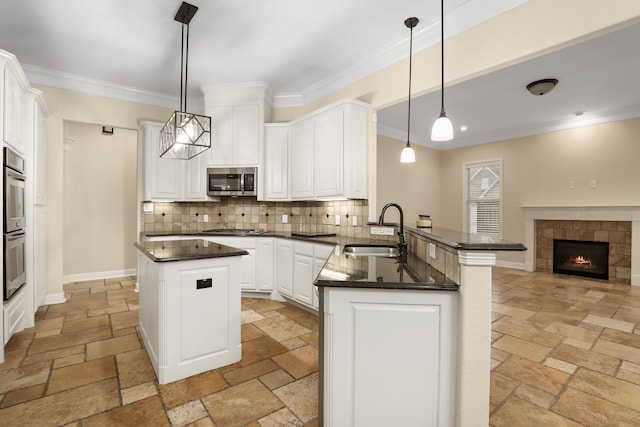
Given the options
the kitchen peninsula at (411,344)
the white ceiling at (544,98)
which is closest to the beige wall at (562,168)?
the white ceiling at (544,98)

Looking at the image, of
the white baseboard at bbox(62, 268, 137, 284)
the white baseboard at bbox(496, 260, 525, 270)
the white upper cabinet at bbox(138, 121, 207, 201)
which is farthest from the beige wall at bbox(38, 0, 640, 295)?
the white baseboard at bbox(496, 260, 525, 270)

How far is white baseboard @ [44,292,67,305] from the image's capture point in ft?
12.7

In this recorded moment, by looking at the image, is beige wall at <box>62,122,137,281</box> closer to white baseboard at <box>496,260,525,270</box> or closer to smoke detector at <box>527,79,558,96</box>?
smoke detector at <box>527,79,558,96</box>

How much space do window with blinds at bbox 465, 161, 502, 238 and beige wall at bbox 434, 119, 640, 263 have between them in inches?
5.8

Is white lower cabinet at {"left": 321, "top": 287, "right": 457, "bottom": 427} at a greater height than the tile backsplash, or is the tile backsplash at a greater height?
the tile backsplash

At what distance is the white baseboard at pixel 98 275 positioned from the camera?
5.08 metres

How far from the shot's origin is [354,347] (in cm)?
147

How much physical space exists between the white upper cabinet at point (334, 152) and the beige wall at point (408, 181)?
101 inches

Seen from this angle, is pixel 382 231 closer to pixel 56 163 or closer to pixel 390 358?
A: pixel 390 358

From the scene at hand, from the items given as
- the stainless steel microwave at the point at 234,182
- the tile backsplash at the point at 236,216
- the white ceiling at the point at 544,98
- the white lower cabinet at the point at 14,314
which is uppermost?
the white ceiling at the point at 544,98

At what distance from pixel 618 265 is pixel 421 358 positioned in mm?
5852

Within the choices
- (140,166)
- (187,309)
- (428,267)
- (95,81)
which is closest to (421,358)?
(428,267)

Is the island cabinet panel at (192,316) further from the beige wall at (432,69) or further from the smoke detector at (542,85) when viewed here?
the smoke detector at (542,85)

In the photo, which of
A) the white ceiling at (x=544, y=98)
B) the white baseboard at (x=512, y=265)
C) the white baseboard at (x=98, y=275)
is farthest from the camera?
the white baseboard at (x=512, y=265)
